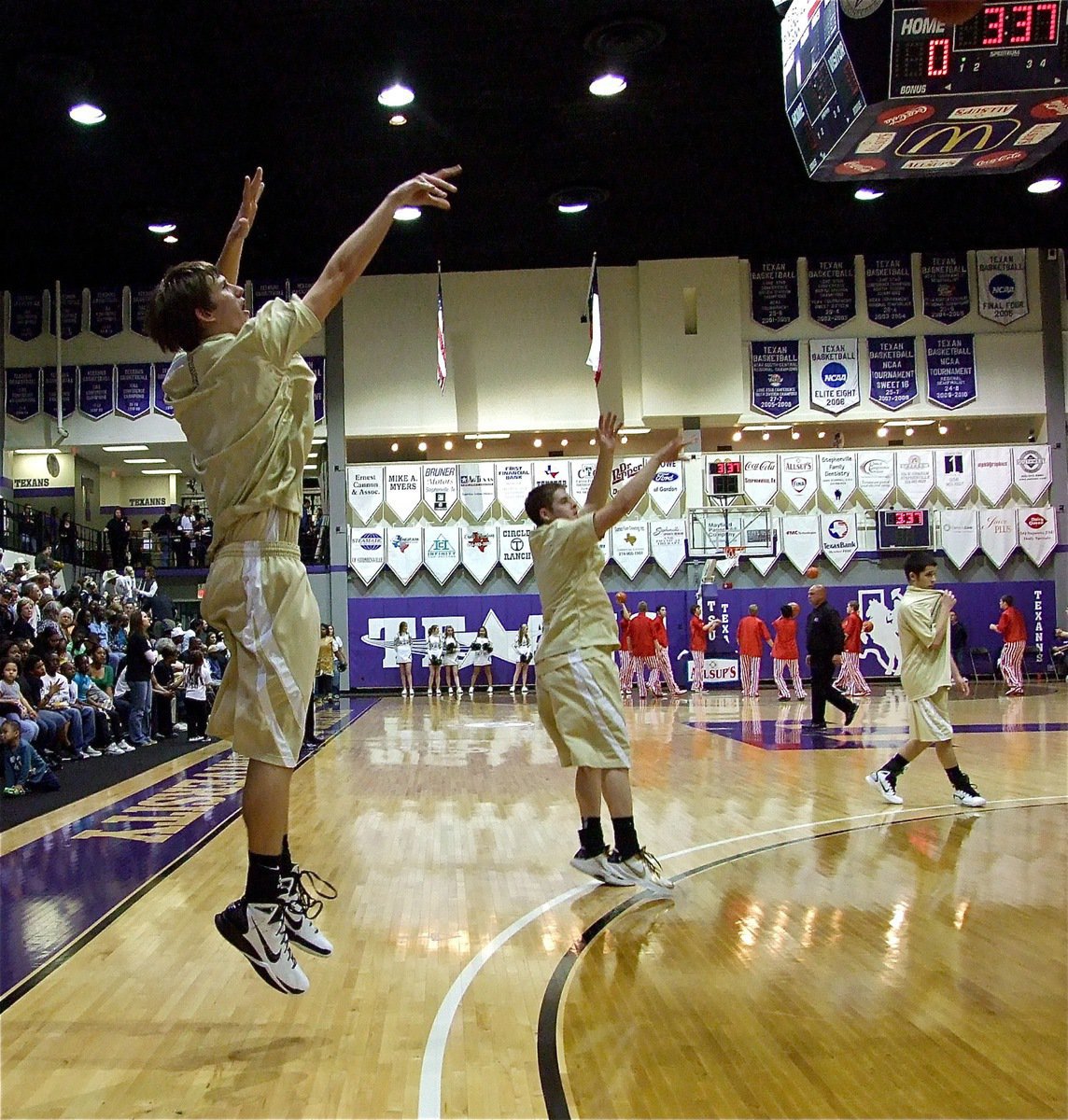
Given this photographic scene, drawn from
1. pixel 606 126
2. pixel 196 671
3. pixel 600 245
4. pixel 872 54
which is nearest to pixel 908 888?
pixel 872 54

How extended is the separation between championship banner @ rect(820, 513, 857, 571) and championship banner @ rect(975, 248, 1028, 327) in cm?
572

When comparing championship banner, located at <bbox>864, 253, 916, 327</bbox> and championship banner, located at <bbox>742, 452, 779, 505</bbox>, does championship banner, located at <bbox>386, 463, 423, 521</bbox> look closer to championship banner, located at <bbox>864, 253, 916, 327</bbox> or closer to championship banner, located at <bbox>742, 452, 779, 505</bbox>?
championship banner, located at <bbox>742, 452, 779, 505</bbox>

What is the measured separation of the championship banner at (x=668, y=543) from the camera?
23.6m

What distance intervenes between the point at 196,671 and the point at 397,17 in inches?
337

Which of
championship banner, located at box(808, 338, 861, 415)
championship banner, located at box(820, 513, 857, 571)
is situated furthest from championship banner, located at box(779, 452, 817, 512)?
championship banner, located at box(808, 338, 861, 415)

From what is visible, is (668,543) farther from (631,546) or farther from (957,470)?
(957,470)

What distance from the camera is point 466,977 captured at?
11.5 ft

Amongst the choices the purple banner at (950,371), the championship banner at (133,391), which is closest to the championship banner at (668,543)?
the purple banner at (950,371)

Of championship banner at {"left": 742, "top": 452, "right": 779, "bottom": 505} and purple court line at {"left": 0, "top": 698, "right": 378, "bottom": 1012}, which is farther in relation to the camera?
championship banner at {"left": 742, "top": 452, "right": 779, "bottom": 505}

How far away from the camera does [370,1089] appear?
260cm

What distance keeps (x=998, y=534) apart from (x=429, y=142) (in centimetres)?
1517

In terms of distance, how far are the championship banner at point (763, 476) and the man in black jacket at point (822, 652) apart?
10360mm

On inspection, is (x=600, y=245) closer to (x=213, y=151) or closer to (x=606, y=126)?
(x=606, y=126)

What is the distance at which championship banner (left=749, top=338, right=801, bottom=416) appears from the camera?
23844 mm
